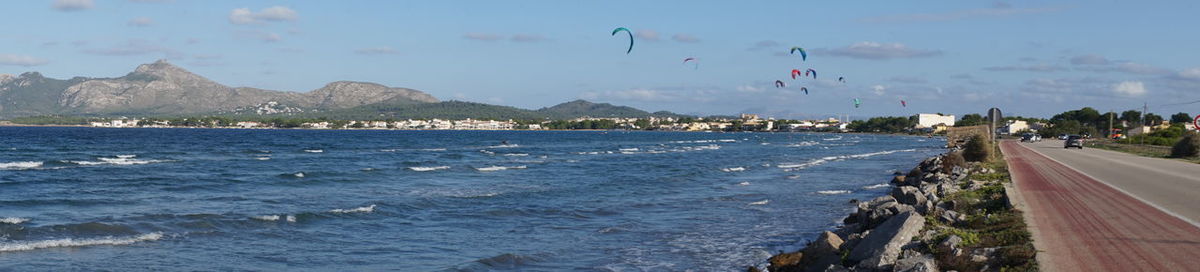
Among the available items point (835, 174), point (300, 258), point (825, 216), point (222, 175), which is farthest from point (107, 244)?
point (835, 174)

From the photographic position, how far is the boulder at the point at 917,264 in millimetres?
9742

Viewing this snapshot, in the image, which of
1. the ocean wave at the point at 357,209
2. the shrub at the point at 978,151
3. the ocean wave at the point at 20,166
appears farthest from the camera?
the ocean wave at the point at 20,166

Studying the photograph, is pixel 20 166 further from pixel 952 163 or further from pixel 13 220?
pixel 952 163

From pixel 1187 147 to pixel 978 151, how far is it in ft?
40.3

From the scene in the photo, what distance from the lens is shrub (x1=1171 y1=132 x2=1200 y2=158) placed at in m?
44.5

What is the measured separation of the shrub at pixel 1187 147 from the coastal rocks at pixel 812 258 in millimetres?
39003

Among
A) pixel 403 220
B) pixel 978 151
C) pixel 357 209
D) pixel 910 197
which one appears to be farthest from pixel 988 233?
pixel 978 151

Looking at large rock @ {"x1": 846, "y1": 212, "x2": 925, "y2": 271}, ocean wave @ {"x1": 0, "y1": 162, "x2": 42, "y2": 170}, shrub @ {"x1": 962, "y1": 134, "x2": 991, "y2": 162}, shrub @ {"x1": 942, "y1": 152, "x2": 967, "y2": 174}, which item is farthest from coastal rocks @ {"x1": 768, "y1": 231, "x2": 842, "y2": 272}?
ocean wave @ {"x1": 0, "y1": 162, "x2": 42, "y2": 170}

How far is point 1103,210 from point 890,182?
2097 cm

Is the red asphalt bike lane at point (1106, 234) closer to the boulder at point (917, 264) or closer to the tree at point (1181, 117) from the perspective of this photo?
the boulder at point (917, 264)

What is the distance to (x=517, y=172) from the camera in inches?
1699

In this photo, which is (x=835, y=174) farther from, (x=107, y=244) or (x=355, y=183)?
(x=107, y=244)

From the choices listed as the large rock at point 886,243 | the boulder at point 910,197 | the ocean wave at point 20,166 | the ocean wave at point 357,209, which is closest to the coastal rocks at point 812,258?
the large rock at point 886,243

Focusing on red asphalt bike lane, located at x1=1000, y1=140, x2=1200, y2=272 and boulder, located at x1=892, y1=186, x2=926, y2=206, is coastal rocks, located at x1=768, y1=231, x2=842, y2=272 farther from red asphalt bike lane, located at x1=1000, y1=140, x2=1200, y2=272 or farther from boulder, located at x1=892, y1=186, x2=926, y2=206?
boulder, located at x1=892, y1=186, x2=926, y2=206
